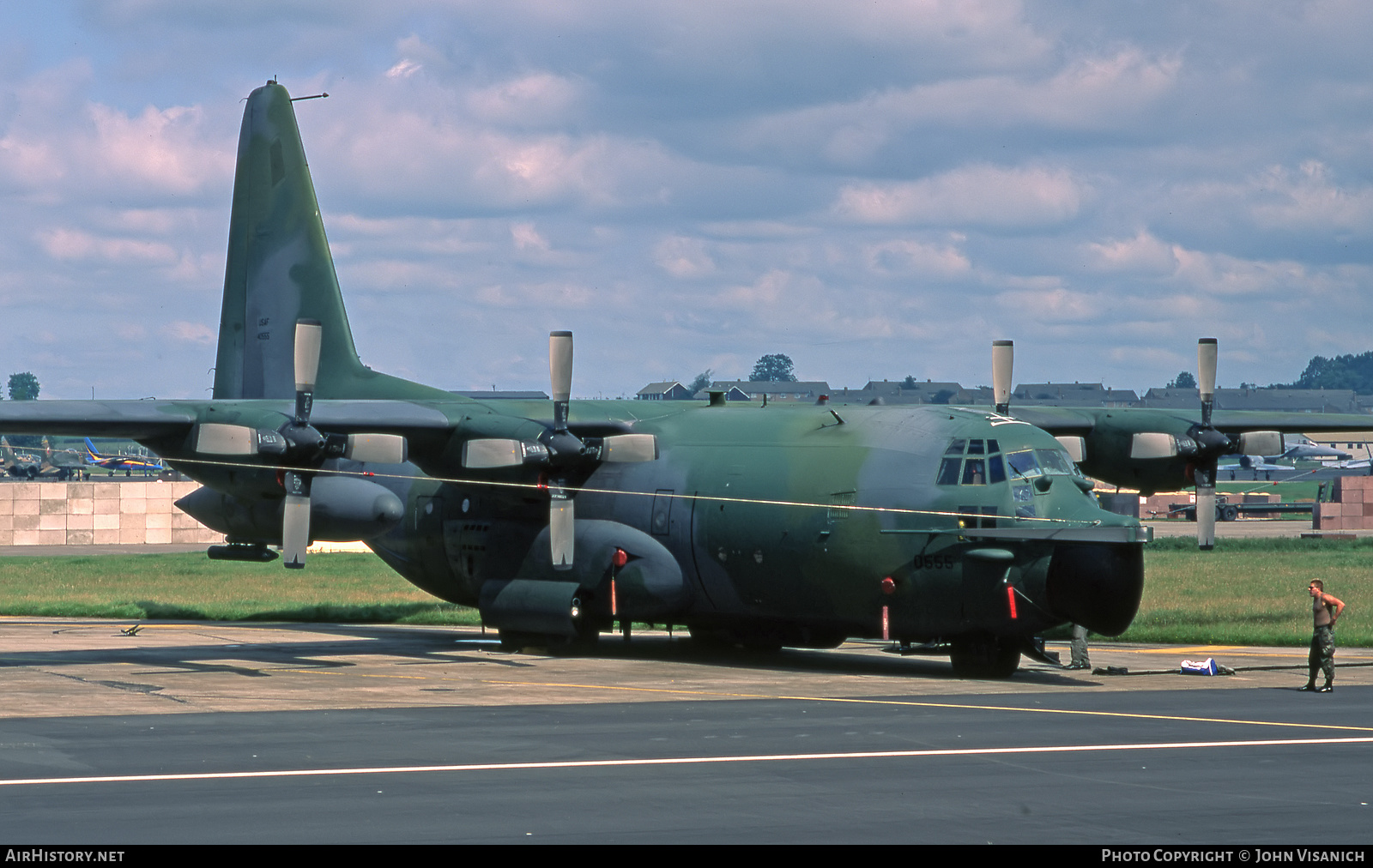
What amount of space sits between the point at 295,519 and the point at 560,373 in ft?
17.1

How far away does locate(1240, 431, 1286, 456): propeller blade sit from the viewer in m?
29.4

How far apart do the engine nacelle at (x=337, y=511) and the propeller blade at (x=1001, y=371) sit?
446 inches

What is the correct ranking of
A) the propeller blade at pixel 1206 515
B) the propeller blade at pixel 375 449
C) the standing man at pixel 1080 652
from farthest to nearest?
the propeller blade at pixel 1206 515
the standing man at pixel 1080 652
the propeller blade at pixel 375 449

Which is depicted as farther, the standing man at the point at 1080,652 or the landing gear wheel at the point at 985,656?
the standing man at the point at 1080,652

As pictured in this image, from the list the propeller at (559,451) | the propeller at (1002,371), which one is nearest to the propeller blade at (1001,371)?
the propeller at (1002,371)

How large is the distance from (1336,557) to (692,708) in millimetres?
42730

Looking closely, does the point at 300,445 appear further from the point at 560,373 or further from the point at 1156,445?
the point at 1156,445

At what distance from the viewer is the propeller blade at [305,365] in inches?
1059

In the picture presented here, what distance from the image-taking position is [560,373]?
28453 millimetres

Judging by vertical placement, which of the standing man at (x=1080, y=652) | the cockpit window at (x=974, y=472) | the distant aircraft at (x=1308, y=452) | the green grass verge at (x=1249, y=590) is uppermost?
the cockpit window at (x=974, y=472)

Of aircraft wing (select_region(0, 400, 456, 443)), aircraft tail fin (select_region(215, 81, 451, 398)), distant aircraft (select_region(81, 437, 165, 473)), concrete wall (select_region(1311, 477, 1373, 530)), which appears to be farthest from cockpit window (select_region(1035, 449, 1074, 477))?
distant aircraft (select_region(81, 437, 165, 473))

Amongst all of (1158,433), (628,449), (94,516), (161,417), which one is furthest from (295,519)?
(94,516)

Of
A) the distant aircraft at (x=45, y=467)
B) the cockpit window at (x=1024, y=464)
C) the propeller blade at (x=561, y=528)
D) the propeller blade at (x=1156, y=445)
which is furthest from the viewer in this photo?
the distant aircraft at (x=45, y=467)

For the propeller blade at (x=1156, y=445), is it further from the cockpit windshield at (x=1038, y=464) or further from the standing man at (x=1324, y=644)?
the standing man at (x=1324, y=644)
